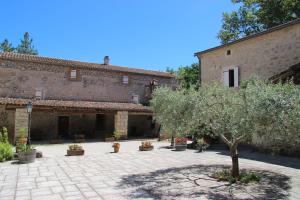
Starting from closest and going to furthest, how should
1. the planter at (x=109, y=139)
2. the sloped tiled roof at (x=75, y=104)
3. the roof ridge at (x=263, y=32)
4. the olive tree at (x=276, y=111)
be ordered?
the olive tree at (x=276, y=111) → the roof ridge at (x=263, y=32) → the sloped tiled roof at (x=75, y=104) → the planter at (x=109, y=139)

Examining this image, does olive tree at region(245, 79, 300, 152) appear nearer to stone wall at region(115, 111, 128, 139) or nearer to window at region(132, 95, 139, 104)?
stone wall at region(115, 111, 128, 139)

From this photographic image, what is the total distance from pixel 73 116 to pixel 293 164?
17.2 meters

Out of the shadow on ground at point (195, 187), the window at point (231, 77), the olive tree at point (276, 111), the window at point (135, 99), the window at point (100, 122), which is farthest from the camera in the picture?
the window at point (135, 99)

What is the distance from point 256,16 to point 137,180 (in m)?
24.3

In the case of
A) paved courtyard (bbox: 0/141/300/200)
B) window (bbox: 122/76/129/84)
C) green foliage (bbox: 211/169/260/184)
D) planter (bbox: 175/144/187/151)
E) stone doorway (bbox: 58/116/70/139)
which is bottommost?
paved courtyard (bbox: 0/141/300/200)

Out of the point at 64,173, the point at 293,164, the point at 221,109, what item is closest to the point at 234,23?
the point at 293,164

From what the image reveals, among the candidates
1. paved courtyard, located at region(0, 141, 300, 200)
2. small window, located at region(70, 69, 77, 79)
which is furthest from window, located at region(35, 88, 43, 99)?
paved courtyard, located at region(0, 141, 300, 200)

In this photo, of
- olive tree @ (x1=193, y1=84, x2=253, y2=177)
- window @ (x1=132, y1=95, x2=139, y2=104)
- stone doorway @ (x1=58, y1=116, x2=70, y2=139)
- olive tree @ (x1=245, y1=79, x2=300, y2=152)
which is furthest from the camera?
window @ (x1=132, y1=95, x2=139, y2=104)

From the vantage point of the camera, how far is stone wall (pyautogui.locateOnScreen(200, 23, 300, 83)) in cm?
1402

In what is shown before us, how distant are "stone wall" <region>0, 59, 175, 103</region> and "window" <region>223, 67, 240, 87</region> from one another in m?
10.5

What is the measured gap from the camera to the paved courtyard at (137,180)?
666 centimetres

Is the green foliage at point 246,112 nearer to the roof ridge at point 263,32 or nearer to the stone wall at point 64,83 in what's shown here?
the roof ridge at point 263,32

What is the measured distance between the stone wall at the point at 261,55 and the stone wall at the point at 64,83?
8918mm

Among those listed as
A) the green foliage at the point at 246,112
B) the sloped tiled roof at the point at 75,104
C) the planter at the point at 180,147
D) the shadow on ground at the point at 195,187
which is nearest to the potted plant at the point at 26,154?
the shadow on ground at the point at 195,187
